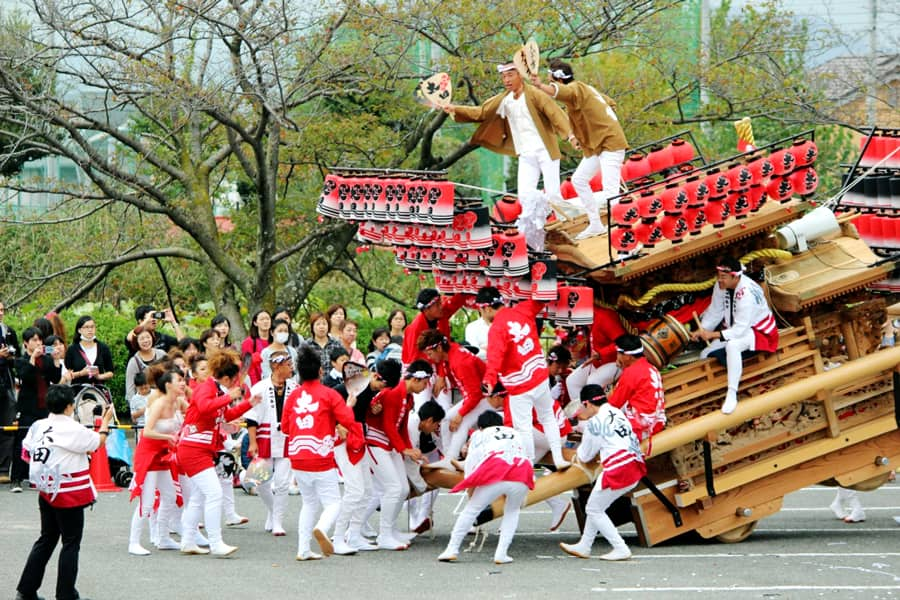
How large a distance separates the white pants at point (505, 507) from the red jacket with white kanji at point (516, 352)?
3.20 feet

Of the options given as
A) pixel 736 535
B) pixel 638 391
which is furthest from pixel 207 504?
pixel 736 535

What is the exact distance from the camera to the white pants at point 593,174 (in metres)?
12.6

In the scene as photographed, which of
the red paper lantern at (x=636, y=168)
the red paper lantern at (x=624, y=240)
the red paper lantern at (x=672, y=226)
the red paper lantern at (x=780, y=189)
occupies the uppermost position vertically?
the red paper lantern at (x=636, y=168)

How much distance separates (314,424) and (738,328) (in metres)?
3.82

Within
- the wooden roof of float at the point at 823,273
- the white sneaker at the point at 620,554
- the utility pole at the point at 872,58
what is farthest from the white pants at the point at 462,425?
the utility pole at the point at 872,58

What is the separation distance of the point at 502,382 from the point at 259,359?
388cm

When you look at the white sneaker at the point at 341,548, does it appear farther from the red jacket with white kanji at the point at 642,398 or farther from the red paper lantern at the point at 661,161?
the red paper lantern at the point at 661,161

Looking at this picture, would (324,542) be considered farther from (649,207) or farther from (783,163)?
(783,163)

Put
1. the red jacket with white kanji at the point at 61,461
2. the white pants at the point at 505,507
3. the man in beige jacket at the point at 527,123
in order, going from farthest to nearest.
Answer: the man in beige jacket at the point at 527,123
the white pants at the point at 505,507
the red jacket with white kanji at the point at 61,461

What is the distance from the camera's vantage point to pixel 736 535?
39.4ft

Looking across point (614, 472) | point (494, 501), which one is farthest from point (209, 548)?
point (614, 472)

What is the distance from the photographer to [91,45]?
1697cm

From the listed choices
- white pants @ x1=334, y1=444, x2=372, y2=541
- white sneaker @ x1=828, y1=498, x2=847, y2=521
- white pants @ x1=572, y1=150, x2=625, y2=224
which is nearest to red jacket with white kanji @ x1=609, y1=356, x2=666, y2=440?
white pants @ x1=572, y1=150, x2=625, y2=224

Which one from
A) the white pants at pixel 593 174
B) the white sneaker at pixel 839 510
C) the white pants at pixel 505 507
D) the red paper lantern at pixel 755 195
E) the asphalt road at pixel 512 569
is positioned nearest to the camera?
the asphalt road at pixel 512 569
